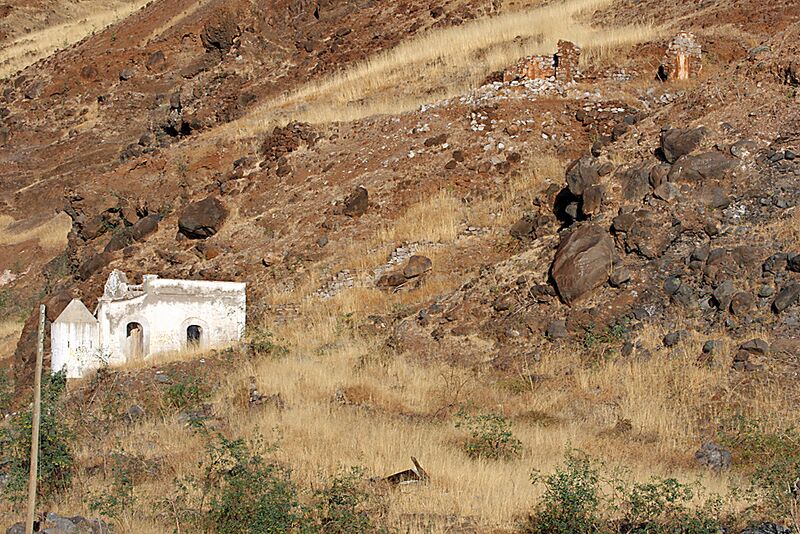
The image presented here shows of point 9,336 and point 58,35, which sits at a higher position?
point 58,35

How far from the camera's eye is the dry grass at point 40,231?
1073 inches

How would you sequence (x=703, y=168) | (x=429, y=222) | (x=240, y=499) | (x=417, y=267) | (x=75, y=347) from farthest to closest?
(x=429, y=222) → (x=417, y=267) → (x=75, y=347) → (x=703, y=168) → (x=240, y=499)

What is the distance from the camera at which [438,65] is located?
76.7 feet

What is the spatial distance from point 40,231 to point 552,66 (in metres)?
16.0

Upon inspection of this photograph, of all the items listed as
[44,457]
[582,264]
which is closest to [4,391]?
[44,457]

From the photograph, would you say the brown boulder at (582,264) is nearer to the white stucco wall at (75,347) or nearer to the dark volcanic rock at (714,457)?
the dark volcanic rock at (714,457)

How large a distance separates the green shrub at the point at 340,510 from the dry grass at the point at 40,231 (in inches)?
794

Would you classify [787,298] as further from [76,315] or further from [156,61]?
[156,61]

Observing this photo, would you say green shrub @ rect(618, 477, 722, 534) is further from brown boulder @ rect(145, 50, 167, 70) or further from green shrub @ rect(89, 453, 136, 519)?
brown boulder @ rect(145, 50, 167, 70)

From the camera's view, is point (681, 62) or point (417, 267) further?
point (681, 62)

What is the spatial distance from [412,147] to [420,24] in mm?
10567

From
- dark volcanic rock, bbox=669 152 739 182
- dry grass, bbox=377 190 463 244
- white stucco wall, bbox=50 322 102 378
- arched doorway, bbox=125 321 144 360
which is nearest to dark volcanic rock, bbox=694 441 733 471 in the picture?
dark volcanic rock, bbox=669 152 739 182

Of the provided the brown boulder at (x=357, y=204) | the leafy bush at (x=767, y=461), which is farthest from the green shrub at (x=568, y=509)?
the brown boulder at (x=357, y=204)

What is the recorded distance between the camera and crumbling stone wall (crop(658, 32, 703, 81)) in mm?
20266
